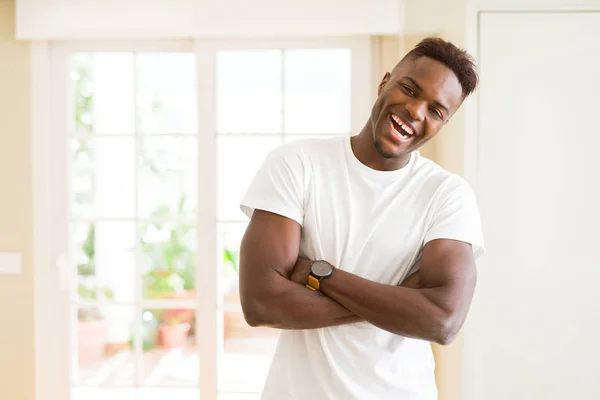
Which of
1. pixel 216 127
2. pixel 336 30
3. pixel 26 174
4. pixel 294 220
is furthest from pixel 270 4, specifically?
pixel 294 220

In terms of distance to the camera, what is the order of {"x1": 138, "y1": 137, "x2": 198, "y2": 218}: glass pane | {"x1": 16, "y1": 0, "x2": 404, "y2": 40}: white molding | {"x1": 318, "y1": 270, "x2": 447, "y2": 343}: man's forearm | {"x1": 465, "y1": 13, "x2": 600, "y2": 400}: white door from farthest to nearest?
{"x1": 138, "y1": 137, "x2": 198, "y2": 218}: glass pane < {"x1": 16, "y1": 0, "x2": 404, "y2": 40}: white molding < {"x1": 465, "y1": 13, "x2": 600, "y2": 400}: white door < {"x1": 318, "y1": 270, "x2": 447, "y2": 343}: man's forearm

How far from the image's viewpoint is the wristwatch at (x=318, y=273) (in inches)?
48.4

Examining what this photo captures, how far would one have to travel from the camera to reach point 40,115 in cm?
281

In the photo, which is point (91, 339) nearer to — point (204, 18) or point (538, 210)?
point (204, 18)

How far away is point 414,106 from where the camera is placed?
1272 millimetres

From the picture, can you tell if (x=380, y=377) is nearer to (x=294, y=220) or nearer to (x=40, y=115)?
(x=294, y=220)

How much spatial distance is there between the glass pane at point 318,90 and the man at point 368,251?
4.73 feet

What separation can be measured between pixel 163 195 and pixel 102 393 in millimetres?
1062

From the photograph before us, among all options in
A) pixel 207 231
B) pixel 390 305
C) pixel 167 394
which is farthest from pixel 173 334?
A: pixel 390 305

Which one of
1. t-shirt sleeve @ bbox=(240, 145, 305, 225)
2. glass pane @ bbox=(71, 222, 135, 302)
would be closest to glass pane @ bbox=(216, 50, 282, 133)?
glass pane @ bbox=(71, 222, 135, 302)

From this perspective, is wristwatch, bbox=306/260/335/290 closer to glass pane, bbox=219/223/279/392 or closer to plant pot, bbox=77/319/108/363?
glass pane, bbox=219/223/279/392

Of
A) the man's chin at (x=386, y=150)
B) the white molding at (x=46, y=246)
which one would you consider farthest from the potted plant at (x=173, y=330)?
the man's chin at (x=386, y=150)

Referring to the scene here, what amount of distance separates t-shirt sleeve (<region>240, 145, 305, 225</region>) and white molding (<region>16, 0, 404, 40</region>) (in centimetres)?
145

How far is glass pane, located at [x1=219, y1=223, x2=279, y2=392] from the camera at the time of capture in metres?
2.84
